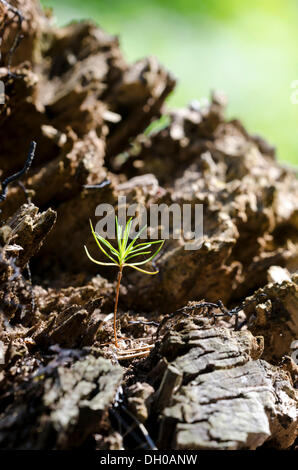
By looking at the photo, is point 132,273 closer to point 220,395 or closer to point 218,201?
point 218,201

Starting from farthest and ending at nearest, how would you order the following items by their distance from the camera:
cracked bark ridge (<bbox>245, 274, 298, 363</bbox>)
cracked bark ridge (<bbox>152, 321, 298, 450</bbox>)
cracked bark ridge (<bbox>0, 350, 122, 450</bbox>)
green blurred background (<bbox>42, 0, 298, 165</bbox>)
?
green blurred background (<bbox>42, 0, 298, 165</bbox>), cracked bark ridge (<bbox>245, 274, 298, 363</bbox>), cracked bark ridge (<bbox>152, 321, 298, 450</bbox>), cracked bark ridge (<bbox>0, 350, 122, 450</bbox>)

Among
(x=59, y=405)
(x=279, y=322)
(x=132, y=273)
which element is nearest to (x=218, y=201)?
(x=132, y=273)

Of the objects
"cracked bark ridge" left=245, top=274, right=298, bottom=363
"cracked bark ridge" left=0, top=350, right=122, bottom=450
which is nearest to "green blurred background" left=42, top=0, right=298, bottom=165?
"cracked bark ridge" left=245, top=274, right=298, bottom=363

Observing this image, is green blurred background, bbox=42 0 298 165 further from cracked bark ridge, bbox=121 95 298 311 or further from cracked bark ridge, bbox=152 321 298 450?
cracked bark ridge, bbox=152 321 298 450

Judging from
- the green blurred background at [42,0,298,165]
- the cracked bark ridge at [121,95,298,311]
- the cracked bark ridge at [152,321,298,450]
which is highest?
the green blurred background at [42,0,298,165]

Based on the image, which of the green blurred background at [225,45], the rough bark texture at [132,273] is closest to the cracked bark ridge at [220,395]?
the rough bark texture at [132,273]

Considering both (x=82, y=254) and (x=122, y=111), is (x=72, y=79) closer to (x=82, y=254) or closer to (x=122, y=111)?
(x=122, y=111)
